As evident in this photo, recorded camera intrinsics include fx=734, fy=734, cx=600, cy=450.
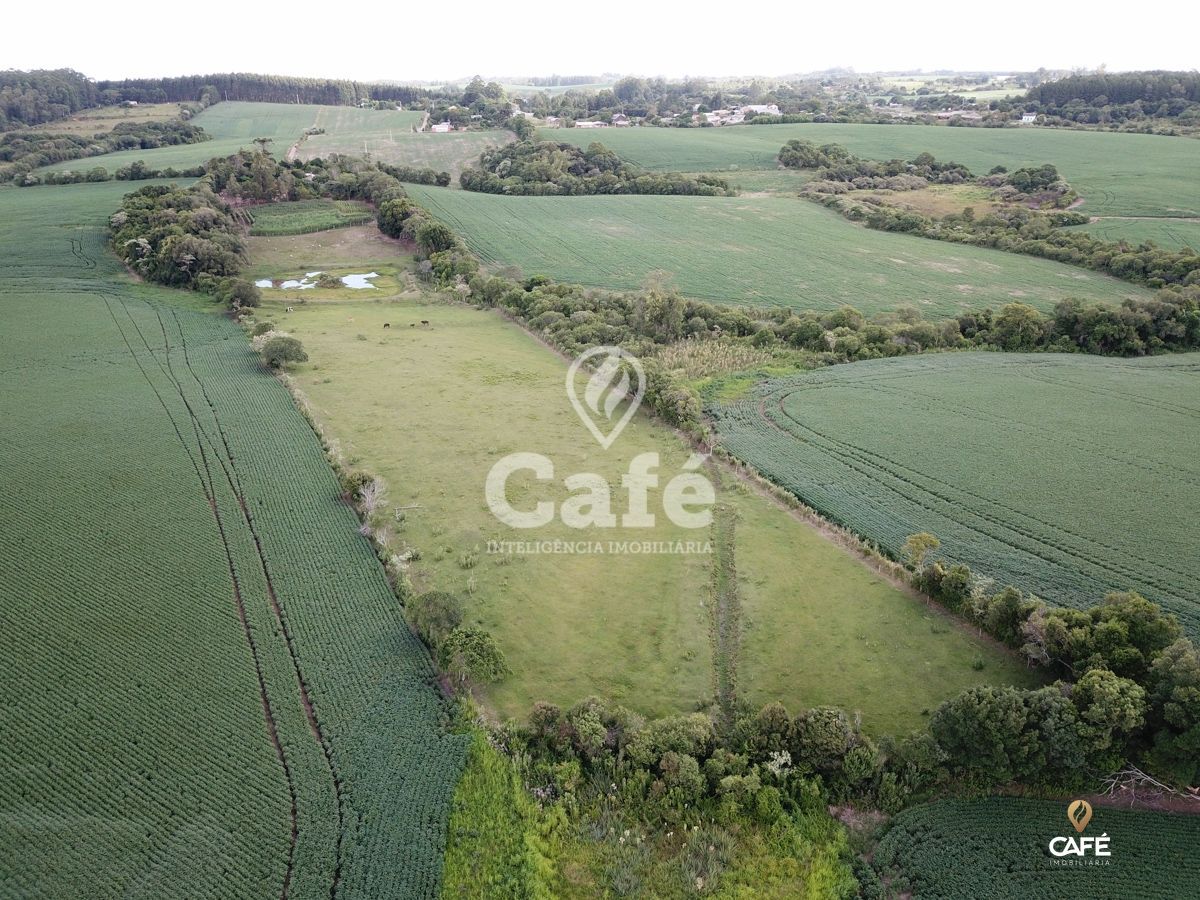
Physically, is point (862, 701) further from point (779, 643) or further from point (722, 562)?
point (722, 562)

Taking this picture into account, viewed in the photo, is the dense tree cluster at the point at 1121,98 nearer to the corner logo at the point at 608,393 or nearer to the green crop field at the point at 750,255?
the green crop field at the point at 750,255

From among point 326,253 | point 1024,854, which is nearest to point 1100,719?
point 1024,854

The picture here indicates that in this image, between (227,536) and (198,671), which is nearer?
(198,671)

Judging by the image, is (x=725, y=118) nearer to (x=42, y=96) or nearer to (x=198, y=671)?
(x=42, y=96)

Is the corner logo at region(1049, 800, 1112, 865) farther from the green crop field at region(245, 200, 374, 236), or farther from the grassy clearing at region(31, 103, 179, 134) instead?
the grassy clearing at region(31, 103, 179, 134)

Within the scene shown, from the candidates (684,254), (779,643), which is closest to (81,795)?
(779,643)

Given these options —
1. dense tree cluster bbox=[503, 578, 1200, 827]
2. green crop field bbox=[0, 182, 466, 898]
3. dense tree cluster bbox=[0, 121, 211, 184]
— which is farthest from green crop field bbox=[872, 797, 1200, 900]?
dense tree cluster bbox=[0, 121, 211, 184]
